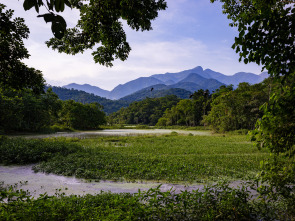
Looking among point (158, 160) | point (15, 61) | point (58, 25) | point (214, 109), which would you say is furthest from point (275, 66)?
point (214, 109)

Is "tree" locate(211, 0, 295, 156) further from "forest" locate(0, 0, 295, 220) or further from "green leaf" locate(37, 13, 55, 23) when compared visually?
"green leaf" locate(37, 13, 55, 23)

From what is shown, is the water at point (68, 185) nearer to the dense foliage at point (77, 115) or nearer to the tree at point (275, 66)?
the tree at point (275, 66)

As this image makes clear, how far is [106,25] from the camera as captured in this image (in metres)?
5.29

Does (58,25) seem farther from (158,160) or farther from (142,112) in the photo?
(142,112)

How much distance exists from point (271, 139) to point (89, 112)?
50.4 m

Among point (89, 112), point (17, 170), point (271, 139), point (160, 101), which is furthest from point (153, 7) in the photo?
point (160, 101)

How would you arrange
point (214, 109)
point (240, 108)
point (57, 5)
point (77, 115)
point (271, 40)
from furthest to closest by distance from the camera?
point (77, 115), point (214, 109), point (240, 108), point (271, 40), point (57, 5)

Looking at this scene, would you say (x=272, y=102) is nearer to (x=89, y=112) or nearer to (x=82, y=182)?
(x=82, y=182)

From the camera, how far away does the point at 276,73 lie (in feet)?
9.74

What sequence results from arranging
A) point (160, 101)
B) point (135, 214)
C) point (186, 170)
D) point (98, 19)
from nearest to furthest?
point (135, 214), point (98, 19), point (186, 170), point (160, 101)

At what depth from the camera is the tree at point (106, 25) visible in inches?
188

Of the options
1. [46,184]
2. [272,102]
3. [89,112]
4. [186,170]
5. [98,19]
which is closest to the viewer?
[272,102]

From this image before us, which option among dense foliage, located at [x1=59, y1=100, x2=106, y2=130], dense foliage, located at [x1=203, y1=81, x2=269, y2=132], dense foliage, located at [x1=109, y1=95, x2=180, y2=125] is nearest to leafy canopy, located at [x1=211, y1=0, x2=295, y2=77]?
dense foliage, located at [x1=203, y1=81, x2=269, y2=132]

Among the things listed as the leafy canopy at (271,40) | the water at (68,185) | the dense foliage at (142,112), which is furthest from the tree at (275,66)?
the dense foliage at (142,112)
